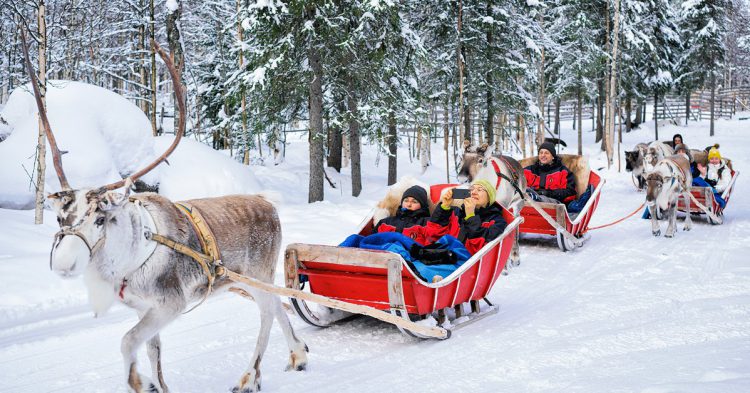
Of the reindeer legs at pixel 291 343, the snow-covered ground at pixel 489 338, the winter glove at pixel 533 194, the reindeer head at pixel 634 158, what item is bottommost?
the snow-covered ground at pixel 489 338

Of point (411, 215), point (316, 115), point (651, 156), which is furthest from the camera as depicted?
point (316, 115)

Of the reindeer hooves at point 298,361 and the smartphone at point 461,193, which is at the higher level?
the smartphone at point 461,193

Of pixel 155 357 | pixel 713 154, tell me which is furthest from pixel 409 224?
pixel 713 154

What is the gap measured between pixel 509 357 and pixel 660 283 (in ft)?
11.6

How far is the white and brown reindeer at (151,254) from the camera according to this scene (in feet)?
11.1

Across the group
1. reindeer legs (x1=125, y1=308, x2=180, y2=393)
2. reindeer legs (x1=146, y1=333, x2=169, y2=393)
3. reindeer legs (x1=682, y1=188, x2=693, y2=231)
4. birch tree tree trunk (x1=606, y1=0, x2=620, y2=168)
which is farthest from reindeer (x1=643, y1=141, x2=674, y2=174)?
reindeer legs (x1=125, y1=308, x2=180, y2=393)

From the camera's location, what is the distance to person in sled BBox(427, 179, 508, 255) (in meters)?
6.65

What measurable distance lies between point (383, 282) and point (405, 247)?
2.45ft

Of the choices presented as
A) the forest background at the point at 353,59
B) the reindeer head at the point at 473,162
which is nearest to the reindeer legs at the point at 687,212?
the reindeer head at the point at 473,162

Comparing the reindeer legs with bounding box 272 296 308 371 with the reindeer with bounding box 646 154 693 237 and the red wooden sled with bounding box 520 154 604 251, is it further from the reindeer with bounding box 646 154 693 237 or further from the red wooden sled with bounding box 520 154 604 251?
the reindeer with bounding box 646 154 693 237

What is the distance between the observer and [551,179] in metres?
11.1

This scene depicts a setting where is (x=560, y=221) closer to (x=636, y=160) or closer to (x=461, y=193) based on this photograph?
(x=461, y=193)

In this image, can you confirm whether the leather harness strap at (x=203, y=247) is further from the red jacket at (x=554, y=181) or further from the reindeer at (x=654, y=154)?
the reindeer at (x=654, y=154)

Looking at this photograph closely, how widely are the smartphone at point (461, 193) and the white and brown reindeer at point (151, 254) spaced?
3.18m
